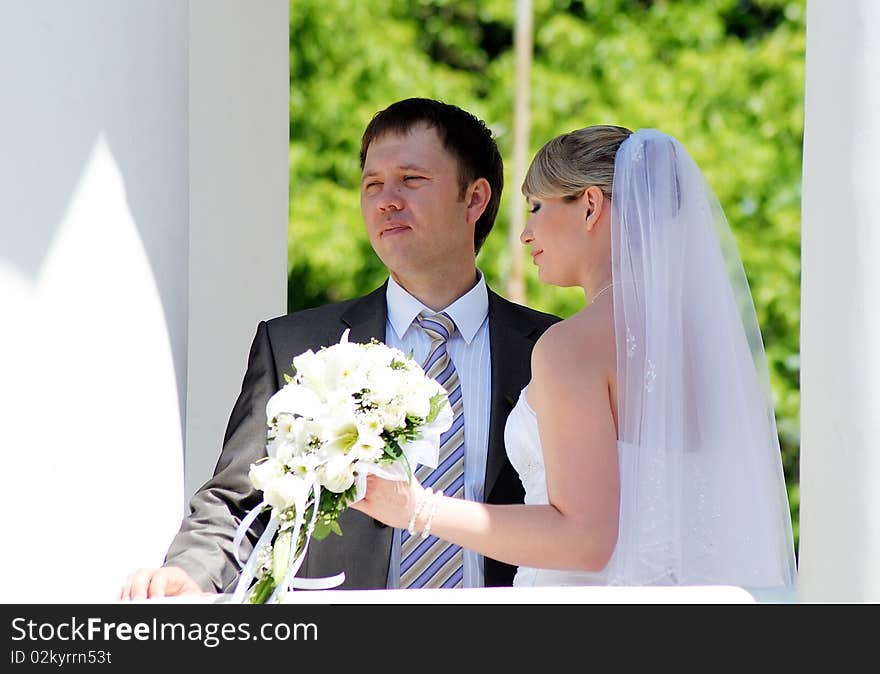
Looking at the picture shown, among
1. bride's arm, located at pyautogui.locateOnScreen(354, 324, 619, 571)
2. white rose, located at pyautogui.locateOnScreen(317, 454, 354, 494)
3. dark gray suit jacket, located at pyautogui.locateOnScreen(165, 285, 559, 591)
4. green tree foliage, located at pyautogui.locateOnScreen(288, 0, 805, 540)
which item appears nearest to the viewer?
white rose, located at pyautogui.locateOnScreen(317, 454, 354, 494)

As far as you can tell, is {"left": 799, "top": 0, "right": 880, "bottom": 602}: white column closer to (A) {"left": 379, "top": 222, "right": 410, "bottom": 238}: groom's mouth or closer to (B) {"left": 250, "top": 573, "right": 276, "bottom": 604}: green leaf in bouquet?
(B) {"left": 250, "top": 573, "right": 276, "bottom": 604}: green leaf in bouquet

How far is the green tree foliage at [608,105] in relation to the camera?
14492 millimetres

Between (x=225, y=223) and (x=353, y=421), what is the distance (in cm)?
289

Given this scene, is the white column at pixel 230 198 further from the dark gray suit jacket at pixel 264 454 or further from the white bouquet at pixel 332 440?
the white bouquet at pixel 332 440

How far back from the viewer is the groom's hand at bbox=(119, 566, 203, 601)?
3852mm

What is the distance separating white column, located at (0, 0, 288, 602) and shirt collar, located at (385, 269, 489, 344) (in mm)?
840

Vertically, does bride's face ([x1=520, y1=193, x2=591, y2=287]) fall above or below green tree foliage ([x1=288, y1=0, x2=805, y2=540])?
below

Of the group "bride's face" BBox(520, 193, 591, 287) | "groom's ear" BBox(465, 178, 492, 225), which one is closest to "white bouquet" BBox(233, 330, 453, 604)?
"bride's face" BBox(520, 193, 591, 287)

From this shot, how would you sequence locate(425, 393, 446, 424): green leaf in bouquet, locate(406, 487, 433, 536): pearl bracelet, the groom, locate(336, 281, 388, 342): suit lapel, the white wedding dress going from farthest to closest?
1. locate(336, 281, 388, 342): suit lapel
2. the groom
3. the white wedding dress
4. locate(406, 487, 433, 536): pearl bracelet
5. locate(425, 393, 446, 424): green leaf in bouquet

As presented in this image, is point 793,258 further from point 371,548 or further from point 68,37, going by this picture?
point 68,37

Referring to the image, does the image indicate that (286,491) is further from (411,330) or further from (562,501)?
(411,330)

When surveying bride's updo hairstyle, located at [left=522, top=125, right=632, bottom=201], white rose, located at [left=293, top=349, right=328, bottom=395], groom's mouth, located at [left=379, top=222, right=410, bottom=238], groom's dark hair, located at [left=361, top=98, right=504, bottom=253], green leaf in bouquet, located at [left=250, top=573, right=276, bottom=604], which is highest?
groom's dark hair, located at [left=361, top=98, right=504, bottom=253]

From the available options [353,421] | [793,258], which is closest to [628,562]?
[353,421]

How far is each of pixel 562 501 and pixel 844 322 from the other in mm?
914
